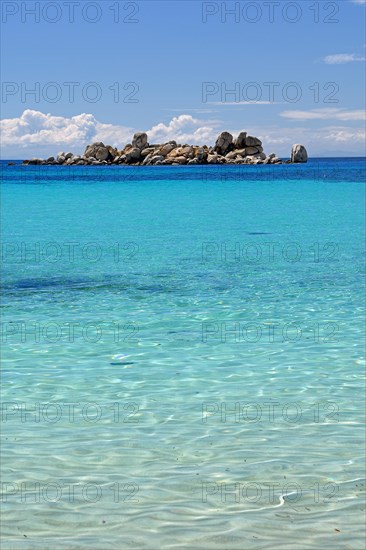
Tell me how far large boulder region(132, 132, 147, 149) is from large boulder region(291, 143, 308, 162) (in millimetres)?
36131

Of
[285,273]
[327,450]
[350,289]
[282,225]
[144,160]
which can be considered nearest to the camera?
[327,450]

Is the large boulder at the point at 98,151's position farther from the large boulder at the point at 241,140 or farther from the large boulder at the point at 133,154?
the large boulder at the point at 241,140

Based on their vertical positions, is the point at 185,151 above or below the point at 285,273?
above

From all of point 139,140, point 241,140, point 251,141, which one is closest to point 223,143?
point 241,140

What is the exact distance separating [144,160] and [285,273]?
506 feet

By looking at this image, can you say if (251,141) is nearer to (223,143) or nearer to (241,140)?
(241,140)

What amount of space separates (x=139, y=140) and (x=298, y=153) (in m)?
39.4

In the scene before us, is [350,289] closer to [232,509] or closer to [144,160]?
[232,509]

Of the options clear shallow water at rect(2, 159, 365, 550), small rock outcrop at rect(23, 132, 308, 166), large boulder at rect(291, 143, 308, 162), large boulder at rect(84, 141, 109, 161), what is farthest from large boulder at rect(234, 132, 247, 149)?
clear shallow water at rect(2, 159, 365, 550)

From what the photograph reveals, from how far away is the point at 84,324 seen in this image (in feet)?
43.5

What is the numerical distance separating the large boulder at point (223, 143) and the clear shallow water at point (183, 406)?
14351 centimetres

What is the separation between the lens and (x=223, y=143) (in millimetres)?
163375

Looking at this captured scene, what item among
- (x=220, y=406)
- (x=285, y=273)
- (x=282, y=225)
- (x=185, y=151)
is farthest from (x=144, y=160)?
(x=220, y=406)

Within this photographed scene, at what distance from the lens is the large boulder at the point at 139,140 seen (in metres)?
167
